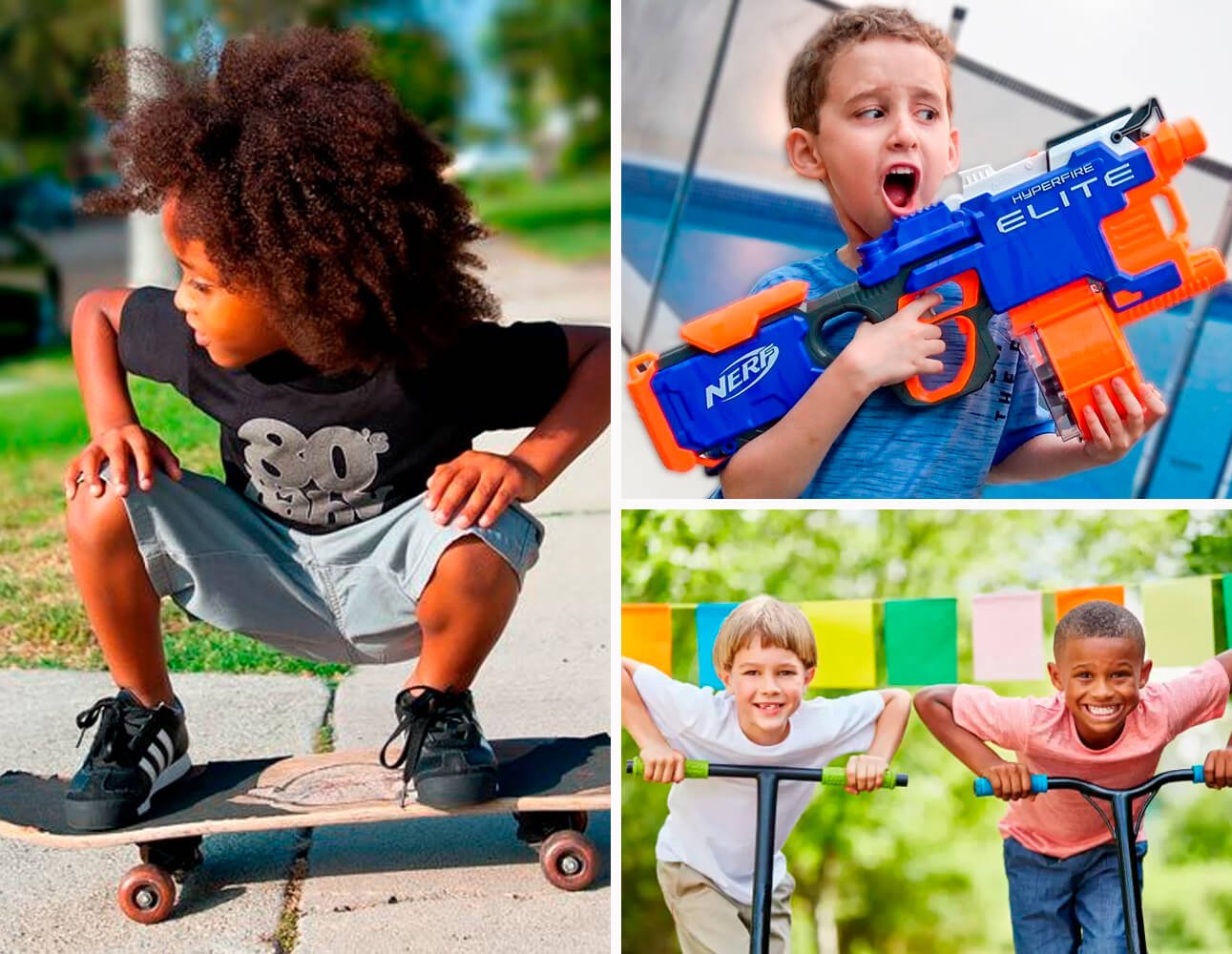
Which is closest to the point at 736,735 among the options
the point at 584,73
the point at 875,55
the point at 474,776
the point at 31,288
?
the point at 474,776

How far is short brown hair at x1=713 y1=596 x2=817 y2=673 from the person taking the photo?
2428 mm

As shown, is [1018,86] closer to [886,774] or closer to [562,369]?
[562,369]

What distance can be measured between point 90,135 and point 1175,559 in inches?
761

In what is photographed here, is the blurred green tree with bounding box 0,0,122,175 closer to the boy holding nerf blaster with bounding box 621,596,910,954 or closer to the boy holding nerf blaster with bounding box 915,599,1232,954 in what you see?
the boy holding nerf blaster with bounding box 621,596,910,954

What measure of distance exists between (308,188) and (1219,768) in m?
1.50

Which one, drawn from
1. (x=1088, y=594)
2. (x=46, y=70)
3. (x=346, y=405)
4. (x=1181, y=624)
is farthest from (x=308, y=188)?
(x=46, y=70)

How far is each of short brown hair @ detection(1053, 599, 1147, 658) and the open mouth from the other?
0.61m

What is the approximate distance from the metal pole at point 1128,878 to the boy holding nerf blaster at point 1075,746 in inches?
2.0

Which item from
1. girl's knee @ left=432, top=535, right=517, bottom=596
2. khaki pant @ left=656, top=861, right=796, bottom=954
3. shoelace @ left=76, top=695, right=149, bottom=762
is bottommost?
khaki pant @ left=656, top=861, right=796, bottom=954

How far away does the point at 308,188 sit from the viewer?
8.18 feet


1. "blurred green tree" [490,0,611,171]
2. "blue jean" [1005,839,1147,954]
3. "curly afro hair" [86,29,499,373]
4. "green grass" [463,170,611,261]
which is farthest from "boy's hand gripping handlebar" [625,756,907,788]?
"blurred green tree" [490,0,611,171]

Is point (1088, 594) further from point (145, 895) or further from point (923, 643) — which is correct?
point (145, 895)

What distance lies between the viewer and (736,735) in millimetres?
2447

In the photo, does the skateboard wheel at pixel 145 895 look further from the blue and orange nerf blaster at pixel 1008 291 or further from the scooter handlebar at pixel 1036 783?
the scooter handlebar at pixel 1036 783
